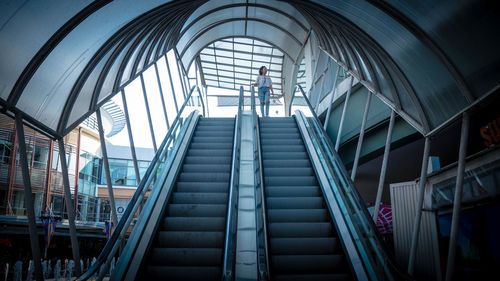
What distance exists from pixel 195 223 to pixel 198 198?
31.3 inches

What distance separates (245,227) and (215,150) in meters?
3.33

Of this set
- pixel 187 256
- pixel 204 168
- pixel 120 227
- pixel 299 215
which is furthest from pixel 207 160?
pixel 120 227

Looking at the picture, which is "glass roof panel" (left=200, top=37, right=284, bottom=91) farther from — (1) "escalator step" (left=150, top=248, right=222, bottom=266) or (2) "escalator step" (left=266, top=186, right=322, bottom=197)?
(1) "escalator step" (left=150, top=248, right=222, bottom=266)

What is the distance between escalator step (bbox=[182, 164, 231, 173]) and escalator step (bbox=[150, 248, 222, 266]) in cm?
273

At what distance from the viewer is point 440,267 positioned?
6.10 meters

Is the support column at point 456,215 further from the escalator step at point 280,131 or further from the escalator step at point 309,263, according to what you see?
the escalator step at point 280,131

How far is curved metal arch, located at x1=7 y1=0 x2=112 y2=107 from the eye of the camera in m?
4.32

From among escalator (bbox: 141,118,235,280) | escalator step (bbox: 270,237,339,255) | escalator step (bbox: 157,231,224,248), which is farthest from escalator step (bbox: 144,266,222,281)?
escalator step (bbox: 270,237,339,255)

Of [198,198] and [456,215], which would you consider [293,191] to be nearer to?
[198,198]

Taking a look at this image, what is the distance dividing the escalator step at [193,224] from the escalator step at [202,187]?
108cm

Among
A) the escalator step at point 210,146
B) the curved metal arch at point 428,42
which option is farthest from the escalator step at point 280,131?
the curved metal arch at point 428,42

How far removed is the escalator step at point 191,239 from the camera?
5281 mm

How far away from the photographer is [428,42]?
4438 mm

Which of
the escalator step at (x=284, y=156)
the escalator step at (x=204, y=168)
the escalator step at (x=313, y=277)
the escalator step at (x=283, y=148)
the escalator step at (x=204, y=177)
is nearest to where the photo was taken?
the escalator step at (x=313, y=277)
